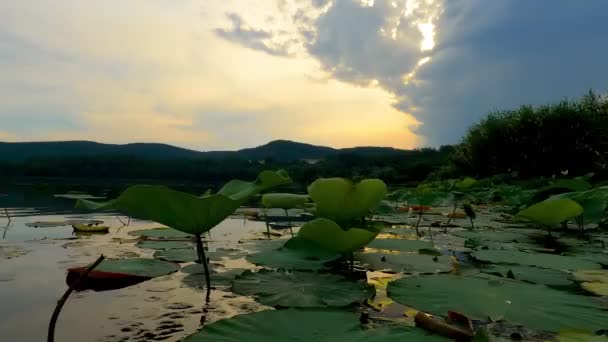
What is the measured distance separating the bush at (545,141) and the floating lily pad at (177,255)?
9.04m

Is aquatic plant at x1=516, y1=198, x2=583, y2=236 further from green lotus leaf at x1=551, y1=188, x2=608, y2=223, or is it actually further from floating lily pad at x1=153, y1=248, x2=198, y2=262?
floating lily pad at x1=153, y1=248, x2=198, y2=262

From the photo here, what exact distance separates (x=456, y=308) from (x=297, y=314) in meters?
0.33

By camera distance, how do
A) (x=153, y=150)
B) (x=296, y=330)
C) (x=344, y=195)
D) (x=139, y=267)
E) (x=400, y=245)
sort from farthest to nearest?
(x=153, y=150) → (x=400, y=245) → (x=344, y=195) → (x=139, y=267) → (x=296, y=330)

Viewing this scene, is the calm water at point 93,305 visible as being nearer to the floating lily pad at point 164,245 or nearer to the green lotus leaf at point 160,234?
the floating lily pad at point 164,245

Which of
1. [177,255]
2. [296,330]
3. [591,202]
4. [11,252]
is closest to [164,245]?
[177,255]

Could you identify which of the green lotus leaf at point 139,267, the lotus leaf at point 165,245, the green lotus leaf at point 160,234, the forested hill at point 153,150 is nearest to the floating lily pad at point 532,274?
the green lotus leaf at point 139,267

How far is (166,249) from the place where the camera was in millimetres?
1756

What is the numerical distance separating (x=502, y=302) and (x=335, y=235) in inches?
17.0

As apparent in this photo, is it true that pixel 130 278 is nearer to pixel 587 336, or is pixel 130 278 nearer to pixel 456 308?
pixel 456 308

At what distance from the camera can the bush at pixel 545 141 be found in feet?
30.6

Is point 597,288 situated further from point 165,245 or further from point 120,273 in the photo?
point 165,245

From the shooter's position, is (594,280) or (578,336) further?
(594,280)

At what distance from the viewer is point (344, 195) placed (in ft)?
4.59

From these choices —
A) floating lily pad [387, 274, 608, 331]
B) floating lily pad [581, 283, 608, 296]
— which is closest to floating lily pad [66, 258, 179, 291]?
floating lily pad [387, 274, 608, 331]
